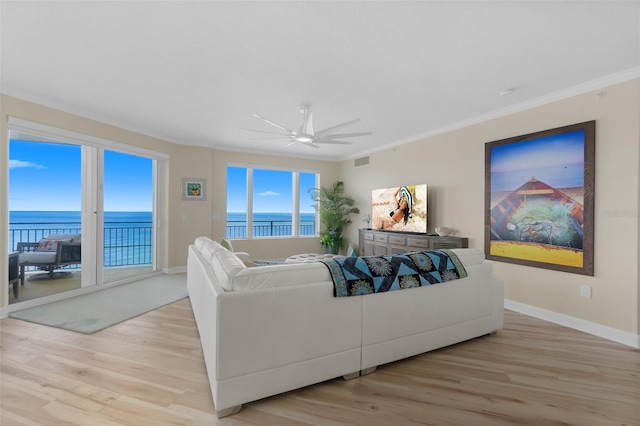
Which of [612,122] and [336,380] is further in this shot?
[612,122]

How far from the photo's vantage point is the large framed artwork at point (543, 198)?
120 inches

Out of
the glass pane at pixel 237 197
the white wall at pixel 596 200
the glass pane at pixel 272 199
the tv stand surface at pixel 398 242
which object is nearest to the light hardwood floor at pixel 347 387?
the white wall at pixel 596 200

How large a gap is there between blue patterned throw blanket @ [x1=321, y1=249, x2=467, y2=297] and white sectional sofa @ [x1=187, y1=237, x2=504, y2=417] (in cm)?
6

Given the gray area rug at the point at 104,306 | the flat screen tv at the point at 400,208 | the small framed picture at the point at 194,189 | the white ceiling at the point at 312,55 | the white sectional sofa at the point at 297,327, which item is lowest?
the gray area rug at the point at 104,306

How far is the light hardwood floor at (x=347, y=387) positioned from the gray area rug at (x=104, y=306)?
0.29 metres

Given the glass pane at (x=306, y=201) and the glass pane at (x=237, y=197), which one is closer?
the glass pane at (x=237, y=197)

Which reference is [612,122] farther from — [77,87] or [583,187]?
[77,87]

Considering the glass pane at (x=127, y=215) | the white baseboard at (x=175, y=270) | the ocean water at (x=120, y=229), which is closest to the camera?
the ocean water at (x=120, y=229)

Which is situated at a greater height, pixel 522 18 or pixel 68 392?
pixel 522 18

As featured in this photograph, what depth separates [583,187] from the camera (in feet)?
9.96

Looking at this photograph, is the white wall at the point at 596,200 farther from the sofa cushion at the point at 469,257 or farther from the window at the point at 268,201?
the window at the point at 268,201

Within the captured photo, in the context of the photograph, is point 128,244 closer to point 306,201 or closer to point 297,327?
point 306,201

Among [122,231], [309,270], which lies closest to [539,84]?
[309,270]

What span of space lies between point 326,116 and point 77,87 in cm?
296
